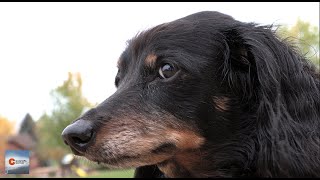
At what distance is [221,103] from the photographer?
3.72m

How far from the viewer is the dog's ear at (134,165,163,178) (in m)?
4.36

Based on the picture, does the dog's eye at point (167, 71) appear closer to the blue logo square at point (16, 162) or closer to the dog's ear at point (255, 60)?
the dog's ear at point (255, 60)

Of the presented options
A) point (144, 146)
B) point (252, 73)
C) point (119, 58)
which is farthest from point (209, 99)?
point (119, 58)

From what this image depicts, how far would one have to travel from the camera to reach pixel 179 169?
3.79m

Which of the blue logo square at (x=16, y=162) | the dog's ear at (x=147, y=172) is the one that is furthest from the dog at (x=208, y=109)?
the dog's ear at (x=147, y=172)

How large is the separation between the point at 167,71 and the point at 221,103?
0.54 metres

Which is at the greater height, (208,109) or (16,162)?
(208,109)

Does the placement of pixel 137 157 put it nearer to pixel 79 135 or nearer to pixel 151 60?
pixel 79 135

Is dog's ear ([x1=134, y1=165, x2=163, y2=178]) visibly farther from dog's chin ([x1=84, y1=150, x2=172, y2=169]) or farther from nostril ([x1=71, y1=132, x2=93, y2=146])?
nostril ([x1=71, y1=132, x2=93, y2=146])

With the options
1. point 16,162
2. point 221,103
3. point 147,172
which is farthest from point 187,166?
point 16,162

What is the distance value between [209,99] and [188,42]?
0.57 metres

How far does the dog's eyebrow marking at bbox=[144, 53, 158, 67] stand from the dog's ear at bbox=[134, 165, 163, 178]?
113 centimetres

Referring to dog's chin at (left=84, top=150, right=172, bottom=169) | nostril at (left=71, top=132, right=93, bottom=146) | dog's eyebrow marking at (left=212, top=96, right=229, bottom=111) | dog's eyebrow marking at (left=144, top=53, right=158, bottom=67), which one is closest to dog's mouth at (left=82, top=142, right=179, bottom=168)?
dog's chin at (left=84, top=150, right=172, bottom=169)

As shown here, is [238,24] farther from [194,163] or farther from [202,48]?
[194,163]
